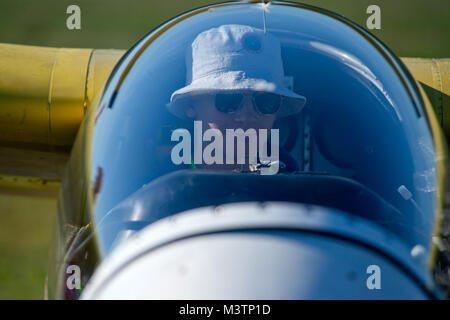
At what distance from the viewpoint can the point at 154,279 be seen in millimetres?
1378

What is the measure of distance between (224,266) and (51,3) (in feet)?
23.7

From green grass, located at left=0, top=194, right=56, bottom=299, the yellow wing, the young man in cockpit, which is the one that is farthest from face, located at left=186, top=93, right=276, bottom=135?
green grass, located at left=0, top=194, right=56, bottom=299

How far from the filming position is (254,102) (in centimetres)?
219

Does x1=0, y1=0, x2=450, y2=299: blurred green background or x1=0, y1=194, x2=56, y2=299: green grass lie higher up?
x1=0, y1=0, x2=450, y2=299: blurred green background

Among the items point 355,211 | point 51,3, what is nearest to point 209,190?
point 355,211

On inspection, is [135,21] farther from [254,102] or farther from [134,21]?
[254,102]

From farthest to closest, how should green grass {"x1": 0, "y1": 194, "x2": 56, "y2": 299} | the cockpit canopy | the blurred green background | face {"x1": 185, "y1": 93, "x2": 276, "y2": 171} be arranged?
the blurred green background
green grass {"x1": 0, "y1": 194, "x2": 56, "y2": 299}
face {"x1": 185, "y1": 93, "x2": 276, "y2": 171}
the cockpit canopy

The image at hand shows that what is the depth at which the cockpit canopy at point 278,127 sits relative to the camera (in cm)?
180

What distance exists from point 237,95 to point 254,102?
69 mm

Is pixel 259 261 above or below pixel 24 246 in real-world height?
below

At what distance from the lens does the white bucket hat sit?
2.15 meters

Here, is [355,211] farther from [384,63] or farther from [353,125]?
[384,63]

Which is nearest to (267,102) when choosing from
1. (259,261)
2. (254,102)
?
(254,102)

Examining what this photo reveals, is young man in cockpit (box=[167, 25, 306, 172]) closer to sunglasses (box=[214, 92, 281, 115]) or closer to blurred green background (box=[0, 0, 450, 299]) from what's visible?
sunglasses (box=[214, 92, 281, 115])
